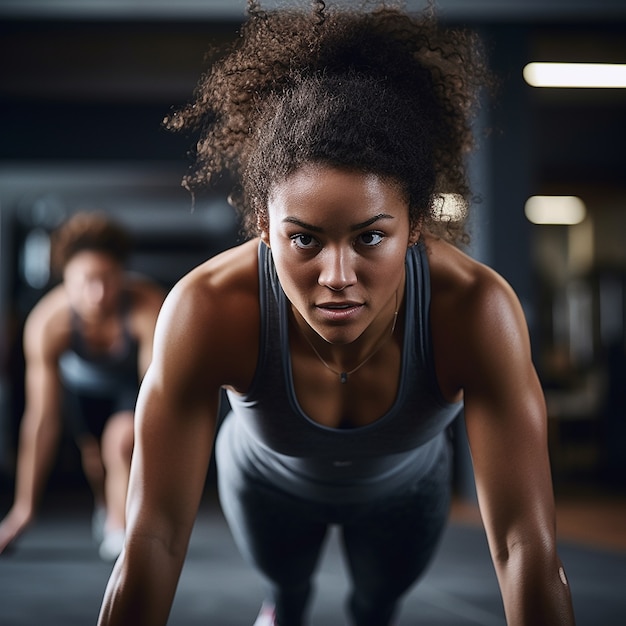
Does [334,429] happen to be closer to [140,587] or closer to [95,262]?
[140,587]

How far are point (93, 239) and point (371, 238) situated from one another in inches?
87.2

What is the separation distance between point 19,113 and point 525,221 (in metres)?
3.23

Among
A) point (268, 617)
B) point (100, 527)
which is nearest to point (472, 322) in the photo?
point (268, 617)

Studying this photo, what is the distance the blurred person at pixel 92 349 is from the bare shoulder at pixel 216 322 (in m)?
1.94

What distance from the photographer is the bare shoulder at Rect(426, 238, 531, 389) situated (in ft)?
3.62

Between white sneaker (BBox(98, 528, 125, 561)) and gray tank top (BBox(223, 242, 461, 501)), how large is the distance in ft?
6.52

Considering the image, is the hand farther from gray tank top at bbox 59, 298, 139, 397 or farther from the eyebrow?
the eyebrow

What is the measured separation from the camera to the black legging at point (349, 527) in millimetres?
1490

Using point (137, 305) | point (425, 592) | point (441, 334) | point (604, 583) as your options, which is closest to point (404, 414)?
point (441, 334)

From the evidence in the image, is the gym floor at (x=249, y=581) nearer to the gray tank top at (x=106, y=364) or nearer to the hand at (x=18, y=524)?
the hand at (x=18, y=524)

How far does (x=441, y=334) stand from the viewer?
1.16m

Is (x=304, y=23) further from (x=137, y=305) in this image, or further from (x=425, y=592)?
(x=137, y=305)

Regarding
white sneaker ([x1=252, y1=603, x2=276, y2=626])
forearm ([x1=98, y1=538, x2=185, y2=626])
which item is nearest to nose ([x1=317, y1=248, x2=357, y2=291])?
forearm ([x1=98, y1=538, x2=185, y2=626])

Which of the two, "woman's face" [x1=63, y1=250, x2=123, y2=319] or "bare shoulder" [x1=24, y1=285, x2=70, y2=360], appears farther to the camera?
"bare shoulder" [x1=24, y1=285, x2=70, y2=360]
